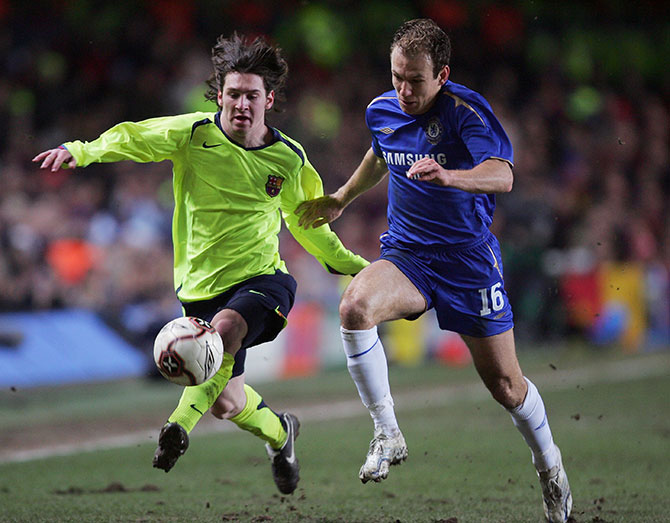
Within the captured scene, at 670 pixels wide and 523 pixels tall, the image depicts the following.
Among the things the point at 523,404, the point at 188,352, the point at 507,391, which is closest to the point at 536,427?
the point at 523,404

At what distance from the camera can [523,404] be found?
5.36 meters

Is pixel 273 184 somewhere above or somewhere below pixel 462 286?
above

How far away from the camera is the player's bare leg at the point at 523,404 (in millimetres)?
5211

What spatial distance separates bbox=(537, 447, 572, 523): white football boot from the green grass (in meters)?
0.15

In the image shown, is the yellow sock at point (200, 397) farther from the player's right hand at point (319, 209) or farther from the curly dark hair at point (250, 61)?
the curly dark hair at point (250, 61)

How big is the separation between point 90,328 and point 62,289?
0.51 metres

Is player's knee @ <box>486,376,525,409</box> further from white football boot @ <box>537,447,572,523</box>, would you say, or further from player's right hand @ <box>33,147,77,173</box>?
player's right hand @ <box>33,147,77,173</box>

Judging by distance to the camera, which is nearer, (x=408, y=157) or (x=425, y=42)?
(x=425, y=42)

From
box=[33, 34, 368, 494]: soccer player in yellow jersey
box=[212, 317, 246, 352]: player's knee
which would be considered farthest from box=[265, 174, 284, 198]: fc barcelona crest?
box=[212, 317, 246, 352]: player's knee

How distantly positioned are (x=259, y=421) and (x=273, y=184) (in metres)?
1.40

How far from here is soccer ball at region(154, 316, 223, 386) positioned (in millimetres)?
4863

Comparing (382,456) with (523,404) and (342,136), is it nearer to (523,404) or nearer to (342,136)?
(523,404)

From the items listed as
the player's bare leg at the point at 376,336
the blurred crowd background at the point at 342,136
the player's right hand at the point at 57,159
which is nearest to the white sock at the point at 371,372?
the player's bare leg at the point at 376,336

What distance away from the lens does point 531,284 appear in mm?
14500
